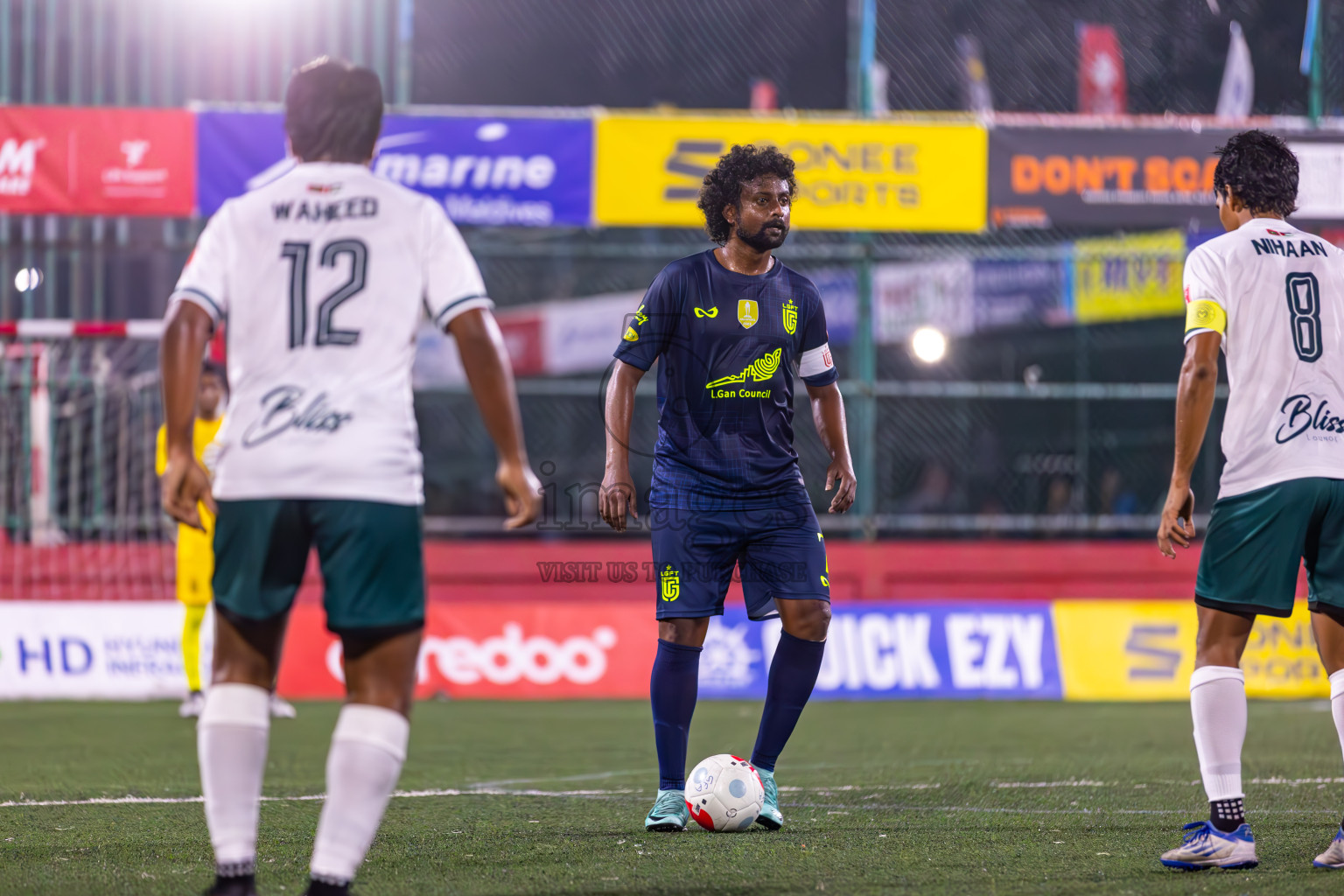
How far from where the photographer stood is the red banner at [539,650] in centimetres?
1170

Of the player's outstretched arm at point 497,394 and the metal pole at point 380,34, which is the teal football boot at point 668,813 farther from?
the metal pole at point 380,34

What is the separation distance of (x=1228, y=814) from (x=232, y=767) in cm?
276

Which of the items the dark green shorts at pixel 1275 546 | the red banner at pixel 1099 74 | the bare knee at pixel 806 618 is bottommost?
the bare knee at pixel 806 618

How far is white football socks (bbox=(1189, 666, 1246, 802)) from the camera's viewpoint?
4.36 metres

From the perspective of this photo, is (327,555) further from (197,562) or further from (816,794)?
(197,562)

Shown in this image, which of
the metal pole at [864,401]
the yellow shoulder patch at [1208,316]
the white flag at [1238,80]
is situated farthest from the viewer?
the white flag at [1238,80]

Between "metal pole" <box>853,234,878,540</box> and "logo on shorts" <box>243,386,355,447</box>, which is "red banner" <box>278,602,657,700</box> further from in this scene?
"logo on shorts" <box>243,386,355,447</box>

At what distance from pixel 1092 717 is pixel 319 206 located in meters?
8.10

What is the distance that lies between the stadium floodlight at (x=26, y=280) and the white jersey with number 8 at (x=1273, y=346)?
1087 cm

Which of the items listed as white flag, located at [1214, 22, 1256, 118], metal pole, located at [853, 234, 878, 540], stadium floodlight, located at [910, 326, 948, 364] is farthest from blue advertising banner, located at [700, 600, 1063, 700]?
white flag, located at [1214, 22, 1256, 118]

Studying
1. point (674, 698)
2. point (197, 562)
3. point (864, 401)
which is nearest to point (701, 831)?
point (674, 698)

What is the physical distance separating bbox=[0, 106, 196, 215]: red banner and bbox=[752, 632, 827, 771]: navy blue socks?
850 cm

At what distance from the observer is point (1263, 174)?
4.60m

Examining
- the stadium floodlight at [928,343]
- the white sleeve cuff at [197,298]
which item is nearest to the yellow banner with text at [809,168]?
the stadium floodlight at [928,343]
